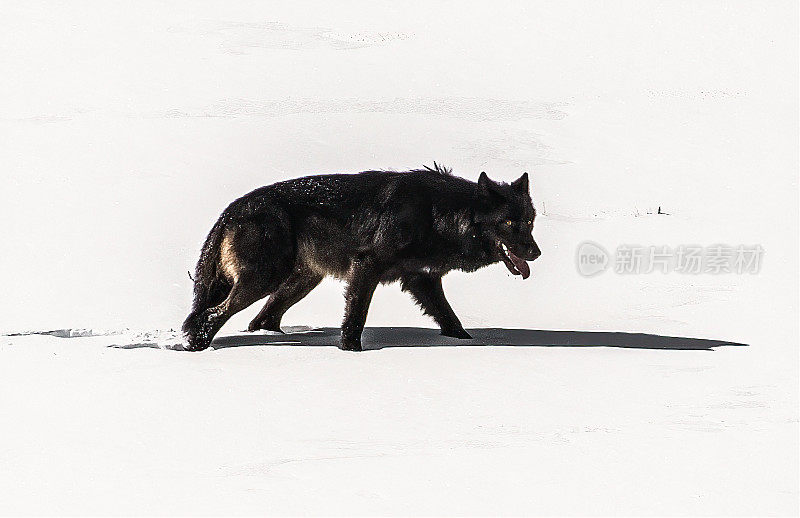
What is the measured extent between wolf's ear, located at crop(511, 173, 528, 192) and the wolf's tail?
3621mm

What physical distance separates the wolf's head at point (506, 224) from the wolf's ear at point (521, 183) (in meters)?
0.09

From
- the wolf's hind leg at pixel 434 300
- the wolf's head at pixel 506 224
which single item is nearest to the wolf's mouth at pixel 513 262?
the wolf's head at pixel 506 224

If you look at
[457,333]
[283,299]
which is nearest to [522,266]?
[457,333]

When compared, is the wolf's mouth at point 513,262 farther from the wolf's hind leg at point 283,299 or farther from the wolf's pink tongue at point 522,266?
the wolf's hind leg at point 283,299

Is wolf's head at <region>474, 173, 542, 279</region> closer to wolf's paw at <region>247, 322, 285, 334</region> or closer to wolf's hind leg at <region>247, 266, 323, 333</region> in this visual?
wolf's hind leg at <region>247, 266, 323, 333</region>

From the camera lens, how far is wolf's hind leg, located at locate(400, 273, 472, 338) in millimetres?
15055

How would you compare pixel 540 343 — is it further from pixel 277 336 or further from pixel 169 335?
pixel 169 335

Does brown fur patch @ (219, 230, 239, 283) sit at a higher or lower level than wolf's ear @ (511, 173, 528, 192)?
lower

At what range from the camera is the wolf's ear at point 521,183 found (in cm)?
1455

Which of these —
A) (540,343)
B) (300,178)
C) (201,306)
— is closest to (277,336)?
(201,306)

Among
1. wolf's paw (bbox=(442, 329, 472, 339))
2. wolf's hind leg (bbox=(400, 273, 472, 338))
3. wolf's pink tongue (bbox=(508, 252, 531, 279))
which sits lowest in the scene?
wolf's paw (bbox=(442, 329, 472, 339))

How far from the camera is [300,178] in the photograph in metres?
14.7

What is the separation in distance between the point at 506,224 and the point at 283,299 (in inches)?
123

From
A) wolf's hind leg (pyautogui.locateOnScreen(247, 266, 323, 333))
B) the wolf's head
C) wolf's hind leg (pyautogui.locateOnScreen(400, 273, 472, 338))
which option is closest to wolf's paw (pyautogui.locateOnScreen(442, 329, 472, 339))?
wolf's hind leg (pyautogui.locateOnScreen(400, 273, 472, 338))
